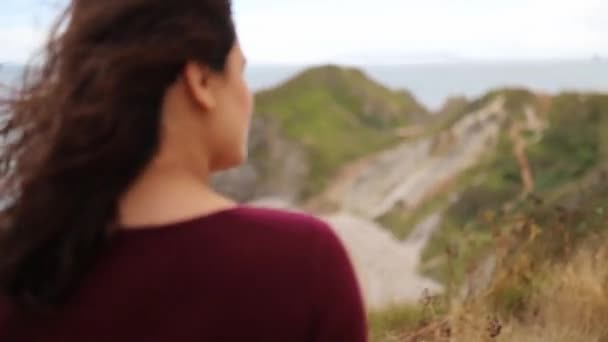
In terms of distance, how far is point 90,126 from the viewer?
1.14 m

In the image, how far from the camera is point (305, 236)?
1.17 metres

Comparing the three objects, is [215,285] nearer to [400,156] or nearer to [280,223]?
[280,223]

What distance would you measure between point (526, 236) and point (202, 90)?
3478 mm

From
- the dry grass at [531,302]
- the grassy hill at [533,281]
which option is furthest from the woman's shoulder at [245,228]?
the dry grass at [531,302]

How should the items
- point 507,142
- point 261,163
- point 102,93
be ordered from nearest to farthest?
point 102,93 → point 507,142 → point 261,163

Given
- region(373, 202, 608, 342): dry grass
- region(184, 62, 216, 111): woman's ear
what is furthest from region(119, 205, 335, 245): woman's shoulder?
region(373, 202, 608, 342): dry grass

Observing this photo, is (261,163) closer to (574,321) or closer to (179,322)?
(574,321)

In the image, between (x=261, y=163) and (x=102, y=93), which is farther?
(x=261, y=163)

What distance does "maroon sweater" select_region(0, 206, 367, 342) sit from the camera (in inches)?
45.0

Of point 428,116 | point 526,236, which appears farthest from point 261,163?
point 526,236

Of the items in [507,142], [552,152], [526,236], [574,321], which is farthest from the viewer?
[507,142]

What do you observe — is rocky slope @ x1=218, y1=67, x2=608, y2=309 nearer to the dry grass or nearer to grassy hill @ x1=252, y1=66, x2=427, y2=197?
grassy hill @ x1=252, y1=66, x2=427, y2=197

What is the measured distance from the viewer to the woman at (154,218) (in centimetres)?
114

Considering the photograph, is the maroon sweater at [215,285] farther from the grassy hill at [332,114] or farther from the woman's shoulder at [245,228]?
the grassy hill at [332,114]
